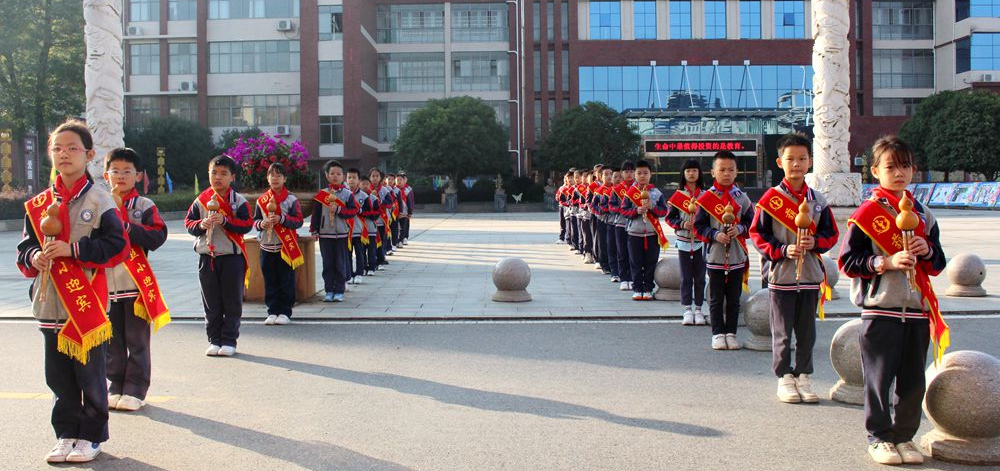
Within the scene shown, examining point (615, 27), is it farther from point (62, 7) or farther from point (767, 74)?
point (62, 7)

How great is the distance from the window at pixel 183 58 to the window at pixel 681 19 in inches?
1191

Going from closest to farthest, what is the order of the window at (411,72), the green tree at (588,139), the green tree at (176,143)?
the green tree at (588,139) → the green tree at (176,143) → the window at (411,72)

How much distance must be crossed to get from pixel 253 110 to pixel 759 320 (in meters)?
52.7

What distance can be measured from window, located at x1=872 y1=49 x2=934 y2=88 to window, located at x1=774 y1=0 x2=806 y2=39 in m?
5.86

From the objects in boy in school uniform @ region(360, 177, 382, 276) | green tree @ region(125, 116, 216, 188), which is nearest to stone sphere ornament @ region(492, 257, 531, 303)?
boy in school uniform @ region(360, 177, 382, 276)

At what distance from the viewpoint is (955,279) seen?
12.4 metres

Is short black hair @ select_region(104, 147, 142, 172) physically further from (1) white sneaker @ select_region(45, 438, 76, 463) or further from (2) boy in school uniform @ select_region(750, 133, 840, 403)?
(2) boy in school uniform @ select_region(750, 133, 840, 403)

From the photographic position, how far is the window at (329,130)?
56.5 meters

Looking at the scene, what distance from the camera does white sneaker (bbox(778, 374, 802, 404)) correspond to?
6.42 metres

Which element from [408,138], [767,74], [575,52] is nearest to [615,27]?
[575,52]

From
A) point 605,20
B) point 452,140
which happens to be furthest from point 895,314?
point 605,20

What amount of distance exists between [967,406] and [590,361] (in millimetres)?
3608

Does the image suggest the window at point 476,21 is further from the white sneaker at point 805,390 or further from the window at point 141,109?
the white sneaker at point 805,390

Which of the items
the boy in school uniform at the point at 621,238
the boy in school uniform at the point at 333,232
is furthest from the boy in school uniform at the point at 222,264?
the boy in school uniform at the point at 621,238
